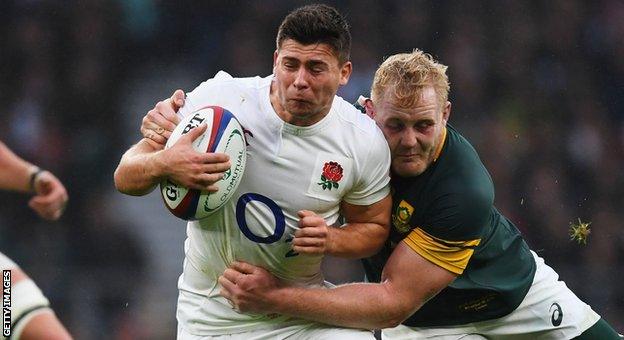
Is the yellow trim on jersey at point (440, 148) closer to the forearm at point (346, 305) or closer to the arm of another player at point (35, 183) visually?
the forearm at point (346, 305)

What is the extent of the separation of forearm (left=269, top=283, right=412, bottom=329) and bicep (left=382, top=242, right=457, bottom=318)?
0.06 ft

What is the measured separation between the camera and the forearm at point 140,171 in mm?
3646

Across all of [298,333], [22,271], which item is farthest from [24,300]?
[298,333]

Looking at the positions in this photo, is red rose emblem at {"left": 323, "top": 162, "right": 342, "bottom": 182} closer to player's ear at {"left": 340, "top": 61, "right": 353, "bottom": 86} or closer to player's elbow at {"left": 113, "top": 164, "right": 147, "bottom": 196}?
player's ear at {"left": 340, "top": 61, "right": 353, "bottom": 86}

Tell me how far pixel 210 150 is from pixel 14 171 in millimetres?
3120

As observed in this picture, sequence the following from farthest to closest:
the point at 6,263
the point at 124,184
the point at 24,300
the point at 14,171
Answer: the point at 14,171 → the point at 6,263 → the point at 24,300 → the point at 124,184

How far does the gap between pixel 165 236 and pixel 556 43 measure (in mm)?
3007

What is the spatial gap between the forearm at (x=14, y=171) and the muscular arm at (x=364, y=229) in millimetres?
2919

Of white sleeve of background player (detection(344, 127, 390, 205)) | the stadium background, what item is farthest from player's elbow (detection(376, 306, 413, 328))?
the stadium background

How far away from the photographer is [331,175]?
3979 millimetres

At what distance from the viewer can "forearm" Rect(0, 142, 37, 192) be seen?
6.34 metres

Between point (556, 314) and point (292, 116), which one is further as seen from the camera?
point (556, 314)

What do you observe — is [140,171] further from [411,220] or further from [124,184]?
[411,220]

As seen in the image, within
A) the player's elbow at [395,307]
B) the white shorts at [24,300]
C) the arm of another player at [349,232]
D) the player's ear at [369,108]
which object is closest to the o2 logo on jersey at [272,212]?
the arm of another player at [349,232]
